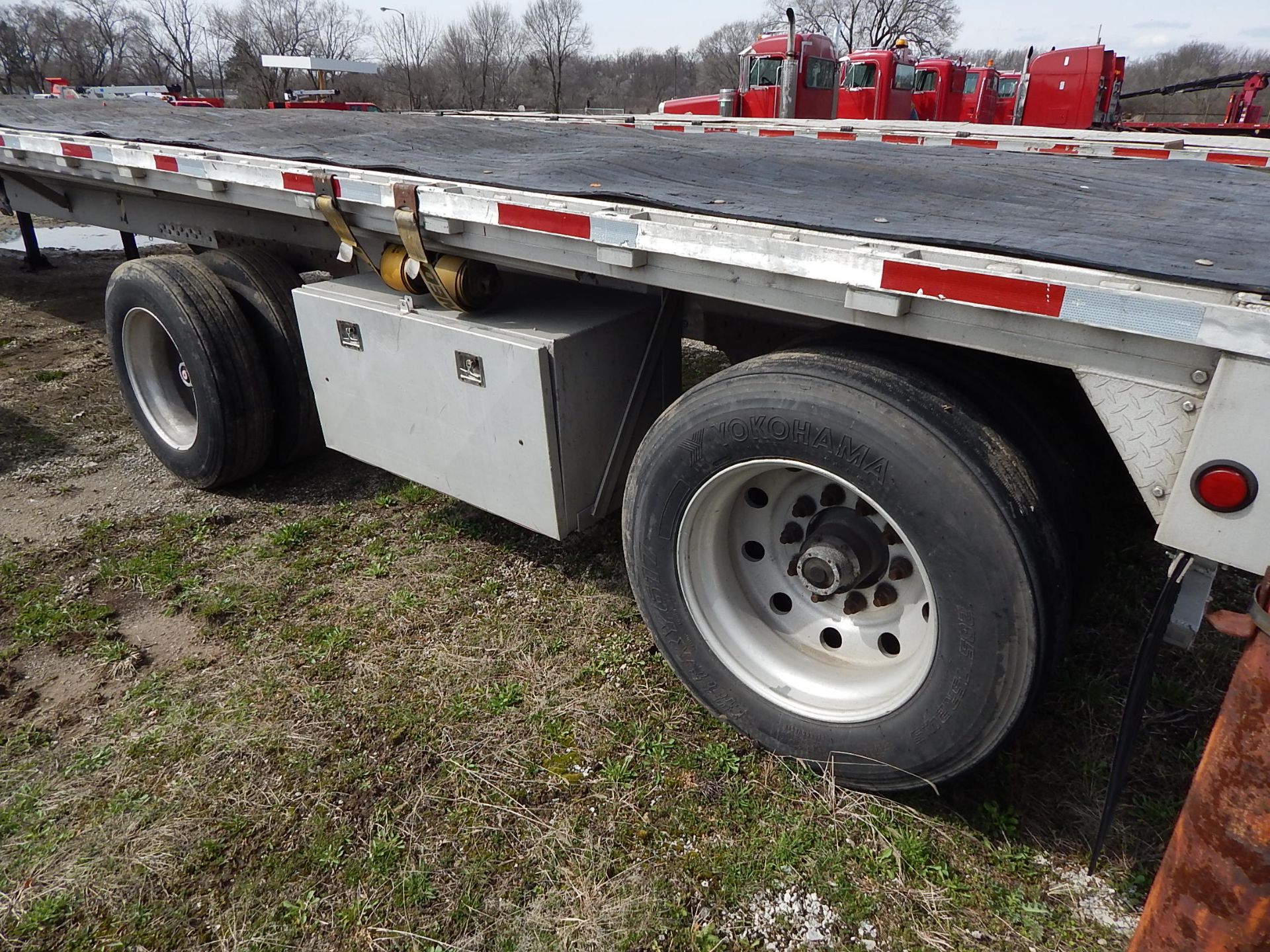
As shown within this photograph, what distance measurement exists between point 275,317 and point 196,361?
379 millimetres

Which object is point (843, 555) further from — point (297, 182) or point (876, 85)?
point (876, 85)

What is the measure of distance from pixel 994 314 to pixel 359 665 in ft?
7.11

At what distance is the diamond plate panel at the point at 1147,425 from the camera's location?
155 centimetres

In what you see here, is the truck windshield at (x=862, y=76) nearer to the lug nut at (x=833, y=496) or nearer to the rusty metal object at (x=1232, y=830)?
the lug nut at (x=833, y=496)

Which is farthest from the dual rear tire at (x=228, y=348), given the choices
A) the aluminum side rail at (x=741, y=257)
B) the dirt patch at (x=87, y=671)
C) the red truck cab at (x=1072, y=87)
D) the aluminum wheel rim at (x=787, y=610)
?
the red truck cab at (x=1072, y=87)

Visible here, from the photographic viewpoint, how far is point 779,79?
39.9 feet

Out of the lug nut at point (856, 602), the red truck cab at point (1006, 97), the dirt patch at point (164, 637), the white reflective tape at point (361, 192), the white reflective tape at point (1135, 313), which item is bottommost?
the dirt patch at point (164, 637)

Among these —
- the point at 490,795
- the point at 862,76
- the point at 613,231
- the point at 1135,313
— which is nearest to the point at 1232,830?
the point at 1135,313

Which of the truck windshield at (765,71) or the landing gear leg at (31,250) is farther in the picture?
the truck windshield at (765,71)

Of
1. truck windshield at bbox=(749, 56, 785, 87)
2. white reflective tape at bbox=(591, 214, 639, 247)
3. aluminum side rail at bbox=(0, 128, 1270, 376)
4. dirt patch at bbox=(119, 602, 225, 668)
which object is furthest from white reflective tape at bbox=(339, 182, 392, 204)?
truck windshield at bbox=(749, 56, 785, 87)

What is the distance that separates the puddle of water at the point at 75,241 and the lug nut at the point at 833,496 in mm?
9635

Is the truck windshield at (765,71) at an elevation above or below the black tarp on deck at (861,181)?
above

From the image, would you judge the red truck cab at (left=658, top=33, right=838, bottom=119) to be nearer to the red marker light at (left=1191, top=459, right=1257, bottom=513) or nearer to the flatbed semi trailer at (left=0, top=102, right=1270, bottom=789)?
the flatbed semi trailer at (left=0, top=102, right=1270, bottom=789)

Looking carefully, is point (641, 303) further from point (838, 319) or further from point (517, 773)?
point (517, 773)
